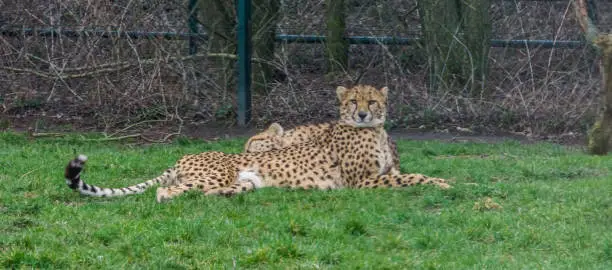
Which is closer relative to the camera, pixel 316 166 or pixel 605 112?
pixel 316 166

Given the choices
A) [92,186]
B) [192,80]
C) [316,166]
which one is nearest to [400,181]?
[316,166]

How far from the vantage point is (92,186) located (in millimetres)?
6625

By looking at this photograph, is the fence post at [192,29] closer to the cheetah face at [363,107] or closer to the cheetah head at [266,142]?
the cheetah head at [266,142]

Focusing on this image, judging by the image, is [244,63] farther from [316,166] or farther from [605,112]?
[605,112]

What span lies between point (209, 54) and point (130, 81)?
2.93ft

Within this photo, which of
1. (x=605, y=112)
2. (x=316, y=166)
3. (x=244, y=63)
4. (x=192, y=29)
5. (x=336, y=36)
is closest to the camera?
(x=316, y=166)

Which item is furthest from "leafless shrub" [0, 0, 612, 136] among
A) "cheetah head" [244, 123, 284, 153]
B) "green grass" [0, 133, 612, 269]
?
"green grass" [0, 133, 612, 269]

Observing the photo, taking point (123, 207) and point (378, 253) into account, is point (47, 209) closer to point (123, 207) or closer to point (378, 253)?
point (123, 207)

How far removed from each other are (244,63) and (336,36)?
1530mm

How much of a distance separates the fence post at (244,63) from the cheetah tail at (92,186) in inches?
137

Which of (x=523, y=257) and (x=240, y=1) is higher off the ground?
(x=240, y=1)

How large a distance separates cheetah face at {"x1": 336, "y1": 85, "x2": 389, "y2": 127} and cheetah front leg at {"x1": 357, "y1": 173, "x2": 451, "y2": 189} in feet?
1.55

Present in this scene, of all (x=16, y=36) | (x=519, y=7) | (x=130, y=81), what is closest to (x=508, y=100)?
(x=519, y=7)

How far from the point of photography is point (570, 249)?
17.1ft
